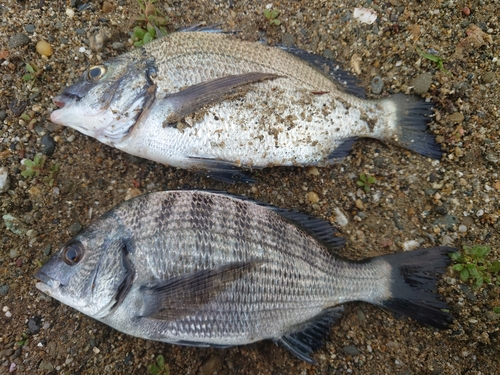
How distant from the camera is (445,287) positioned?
2.39 meters

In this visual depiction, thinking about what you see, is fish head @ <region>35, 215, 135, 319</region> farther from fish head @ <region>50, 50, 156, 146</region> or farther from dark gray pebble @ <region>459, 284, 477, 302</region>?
dark gray pebble @ <region>459, 284, 477, 302</region>

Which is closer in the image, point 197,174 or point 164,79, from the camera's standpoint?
point 164,79

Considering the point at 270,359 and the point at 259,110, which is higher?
the point at 259,110

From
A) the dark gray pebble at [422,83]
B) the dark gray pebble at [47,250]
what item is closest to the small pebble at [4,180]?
the dark gray pebble at [47,250]

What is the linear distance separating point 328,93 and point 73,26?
1974mm

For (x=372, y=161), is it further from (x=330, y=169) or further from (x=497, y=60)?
(x=497, y=60)

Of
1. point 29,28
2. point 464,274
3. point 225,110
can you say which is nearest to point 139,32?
point 29,28

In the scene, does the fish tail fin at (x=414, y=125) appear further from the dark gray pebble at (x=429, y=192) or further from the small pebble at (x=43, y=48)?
the small pebble at (x=43, y=48)

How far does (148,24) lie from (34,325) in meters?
2.27

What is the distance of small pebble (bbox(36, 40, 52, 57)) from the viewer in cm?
258

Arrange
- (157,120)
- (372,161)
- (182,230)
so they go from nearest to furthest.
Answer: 1. (182,230)
2. (157,120)
3. (372,161)

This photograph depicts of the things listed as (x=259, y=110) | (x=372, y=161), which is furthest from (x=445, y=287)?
(x=259, y=110)

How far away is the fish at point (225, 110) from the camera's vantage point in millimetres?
2227

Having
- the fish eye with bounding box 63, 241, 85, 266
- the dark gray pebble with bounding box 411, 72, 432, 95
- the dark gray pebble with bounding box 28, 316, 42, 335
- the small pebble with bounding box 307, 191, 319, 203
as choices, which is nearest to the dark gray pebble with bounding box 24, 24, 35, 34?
the fish eye with bounding box 63, 241, 85, 266
